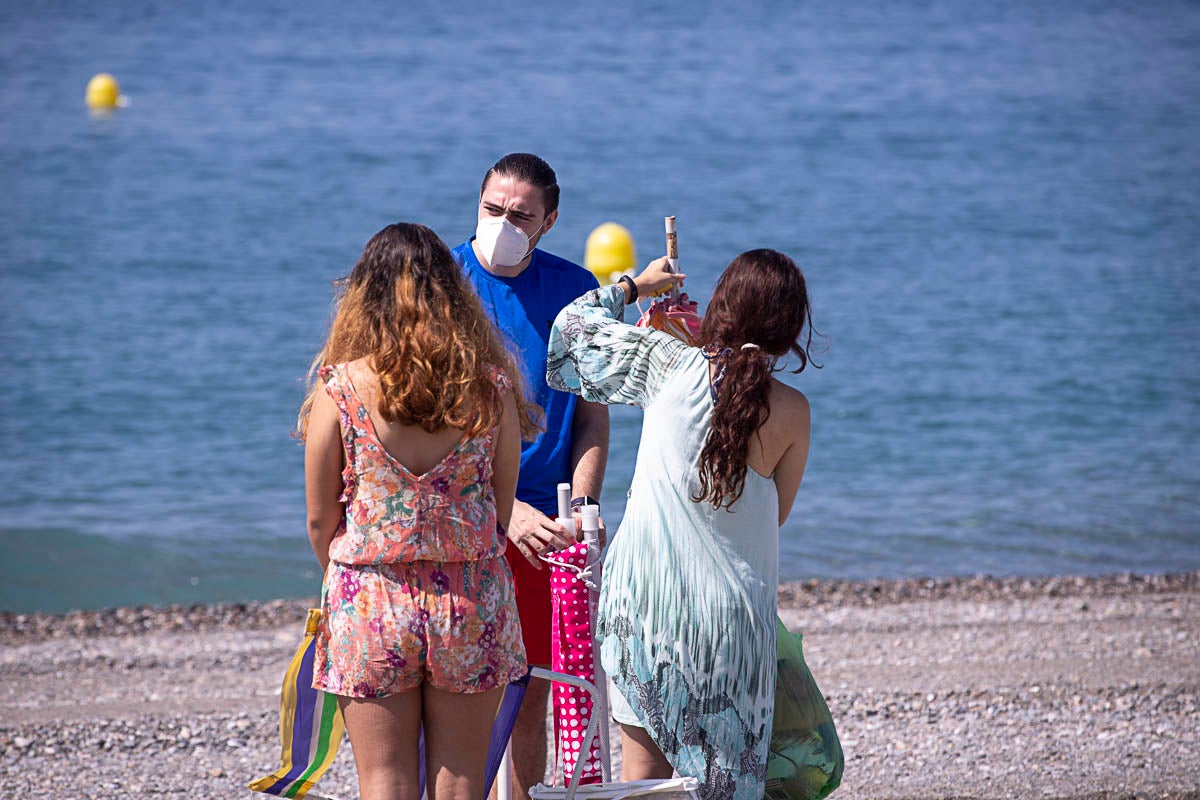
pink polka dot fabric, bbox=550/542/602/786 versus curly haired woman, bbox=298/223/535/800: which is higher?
curly haired woman, bbox=298/223/535/800

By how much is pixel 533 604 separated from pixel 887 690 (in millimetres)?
2484

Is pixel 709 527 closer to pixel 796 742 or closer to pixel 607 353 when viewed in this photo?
pixel 607 353

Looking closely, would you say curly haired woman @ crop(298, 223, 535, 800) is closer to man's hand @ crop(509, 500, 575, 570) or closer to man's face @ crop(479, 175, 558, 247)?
man's hand @ crop(509, 500, 575, 570)

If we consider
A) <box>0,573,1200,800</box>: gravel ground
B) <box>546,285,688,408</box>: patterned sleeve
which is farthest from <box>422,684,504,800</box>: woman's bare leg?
<box>0,573,1200,800</box>: gravel ground

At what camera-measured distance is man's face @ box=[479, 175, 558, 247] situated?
3.18 meters

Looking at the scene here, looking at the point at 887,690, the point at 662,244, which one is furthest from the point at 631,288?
the point at 662,244

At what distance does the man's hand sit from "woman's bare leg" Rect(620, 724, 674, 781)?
1.65 ft

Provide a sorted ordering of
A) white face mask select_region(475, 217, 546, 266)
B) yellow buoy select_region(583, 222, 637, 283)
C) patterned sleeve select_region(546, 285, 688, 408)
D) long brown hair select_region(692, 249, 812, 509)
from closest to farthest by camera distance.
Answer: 1. long brown hair select_region(692, 249, 812, 509)
2. patterned sleeve select_region(546, 285, 688, 408)
3. white face mask select_region(475, 217, 546, 266)
4. yellow buoy select_region(583, 222, 637, 283)

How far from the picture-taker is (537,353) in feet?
10.5

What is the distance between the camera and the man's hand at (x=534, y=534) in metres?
3.02

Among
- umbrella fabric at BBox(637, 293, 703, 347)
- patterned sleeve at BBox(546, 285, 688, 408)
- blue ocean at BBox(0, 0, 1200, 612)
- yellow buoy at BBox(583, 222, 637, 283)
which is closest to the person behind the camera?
patterned sleeve at BBox(546, 285, 688, 408)

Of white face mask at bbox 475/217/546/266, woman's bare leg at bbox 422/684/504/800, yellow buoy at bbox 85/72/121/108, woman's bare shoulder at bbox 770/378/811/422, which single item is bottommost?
woman's bare leg at bbox 422/684/504/800

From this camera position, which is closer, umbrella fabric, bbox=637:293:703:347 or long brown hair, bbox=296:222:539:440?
long brown hair, bbox=296:222:539:440

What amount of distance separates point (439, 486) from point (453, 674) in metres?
0.36
